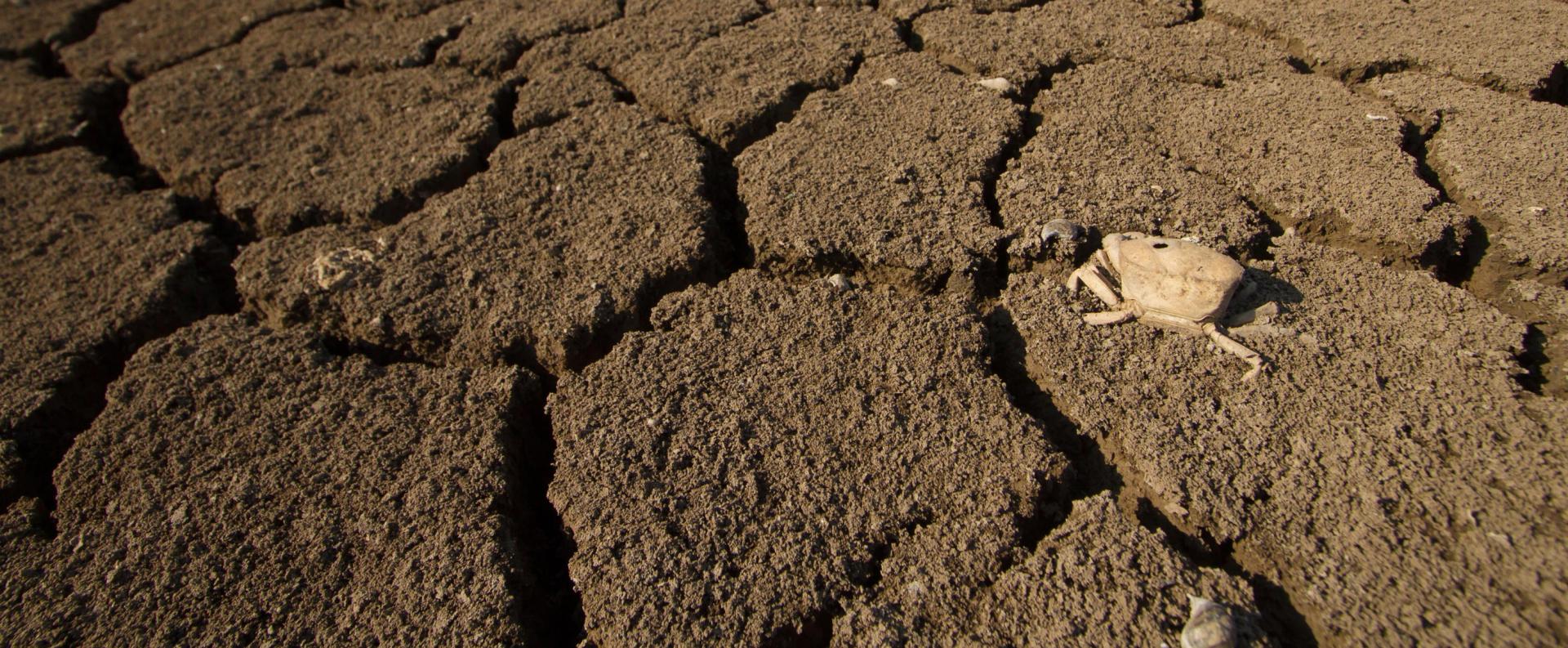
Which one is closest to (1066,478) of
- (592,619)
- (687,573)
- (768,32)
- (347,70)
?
(687,573)

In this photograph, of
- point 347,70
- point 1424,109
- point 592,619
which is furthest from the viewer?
point 347,70

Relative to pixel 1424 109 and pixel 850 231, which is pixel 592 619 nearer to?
pixel 850 231

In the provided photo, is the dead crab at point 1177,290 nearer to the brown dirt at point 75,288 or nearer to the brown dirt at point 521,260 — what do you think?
the brown dirt at point 521,260

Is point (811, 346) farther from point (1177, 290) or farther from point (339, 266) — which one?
point (339, 266)

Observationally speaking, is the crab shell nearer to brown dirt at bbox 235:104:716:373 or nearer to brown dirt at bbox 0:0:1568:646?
brown dirt at bbox 0:0:1568:646

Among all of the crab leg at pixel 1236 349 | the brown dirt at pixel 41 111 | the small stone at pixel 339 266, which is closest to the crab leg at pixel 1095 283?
the crab leg at pixel 1236 349

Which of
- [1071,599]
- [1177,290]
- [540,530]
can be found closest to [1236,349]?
[1177,290]

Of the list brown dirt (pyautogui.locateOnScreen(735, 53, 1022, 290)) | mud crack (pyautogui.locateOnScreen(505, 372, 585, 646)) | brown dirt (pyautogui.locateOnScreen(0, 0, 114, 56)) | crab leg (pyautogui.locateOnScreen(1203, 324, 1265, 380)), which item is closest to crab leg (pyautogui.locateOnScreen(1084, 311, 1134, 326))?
crab leg (pyautogui.locateOnScreen(1203, 324, 1265, 380))
